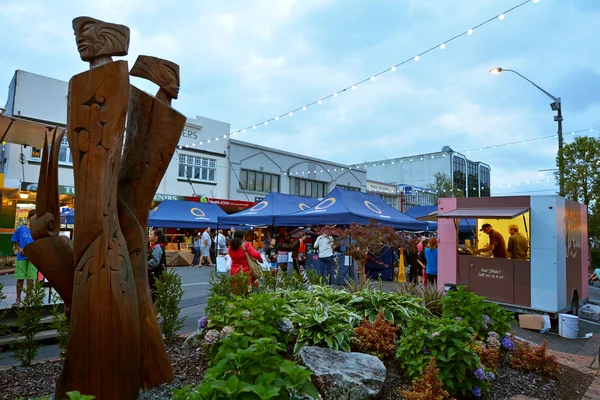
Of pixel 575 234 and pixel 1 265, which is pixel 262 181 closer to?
pixel 1 265

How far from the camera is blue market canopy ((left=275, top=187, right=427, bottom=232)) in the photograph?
11914 millimetres

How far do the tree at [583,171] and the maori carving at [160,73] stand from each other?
565 inches

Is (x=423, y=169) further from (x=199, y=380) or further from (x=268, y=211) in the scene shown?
(x=199, y=380)

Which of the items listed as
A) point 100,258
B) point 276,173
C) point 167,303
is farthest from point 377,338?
point 276,173

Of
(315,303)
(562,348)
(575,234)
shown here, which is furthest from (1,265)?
(575,234)

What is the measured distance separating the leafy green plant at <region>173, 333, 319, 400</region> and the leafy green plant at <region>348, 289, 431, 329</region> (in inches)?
106

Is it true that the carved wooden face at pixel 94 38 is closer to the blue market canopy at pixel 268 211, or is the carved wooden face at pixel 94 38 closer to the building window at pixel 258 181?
the blue market canopy at pixel 268 211

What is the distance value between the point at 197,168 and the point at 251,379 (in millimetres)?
24510

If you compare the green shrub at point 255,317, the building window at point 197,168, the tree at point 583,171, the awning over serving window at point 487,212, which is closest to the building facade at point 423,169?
the building window at point 197,168

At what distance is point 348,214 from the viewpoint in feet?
38.5

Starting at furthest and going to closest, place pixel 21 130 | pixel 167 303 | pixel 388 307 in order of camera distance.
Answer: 1. pixel 21 130
2. pixel 388 307
3. pixel 167 303

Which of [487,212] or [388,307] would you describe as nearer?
[388,307]

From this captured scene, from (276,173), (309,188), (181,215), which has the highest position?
(276,173)

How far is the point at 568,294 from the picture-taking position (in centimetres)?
824
